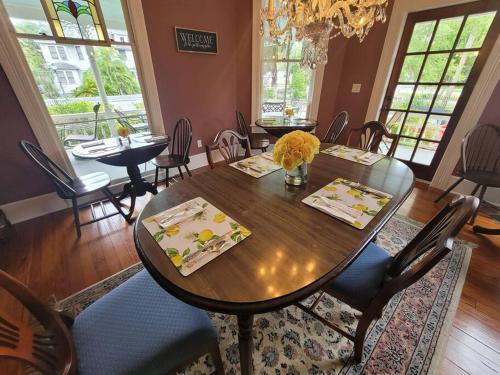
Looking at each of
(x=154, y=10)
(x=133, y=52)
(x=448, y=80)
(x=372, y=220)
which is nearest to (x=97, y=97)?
(x=133, y=52)

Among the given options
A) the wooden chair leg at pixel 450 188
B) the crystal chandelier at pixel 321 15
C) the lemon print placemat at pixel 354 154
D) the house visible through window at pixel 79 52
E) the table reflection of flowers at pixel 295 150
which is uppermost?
the crystal chandelier at pixel 321 15

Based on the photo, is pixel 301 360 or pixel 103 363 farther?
pixel 301 360

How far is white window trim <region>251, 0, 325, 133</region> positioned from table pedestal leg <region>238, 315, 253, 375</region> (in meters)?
3.32

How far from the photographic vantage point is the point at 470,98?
2242 mm

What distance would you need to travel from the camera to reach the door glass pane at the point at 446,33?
2285mm

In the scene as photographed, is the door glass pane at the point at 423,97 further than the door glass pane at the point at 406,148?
No

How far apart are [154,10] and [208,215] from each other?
277cm

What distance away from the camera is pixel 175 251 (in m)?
0.71

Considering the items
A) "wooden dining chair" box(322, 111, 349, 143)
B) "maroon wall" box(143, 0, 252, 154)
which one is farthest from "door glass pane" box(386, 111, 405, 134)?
"maroon wall" box(143, 0, 252, 154)

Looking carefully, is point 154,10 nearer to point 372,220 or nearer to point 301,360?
point 372,220

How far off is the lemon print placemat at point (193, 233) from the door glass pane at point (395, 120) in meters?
3.20

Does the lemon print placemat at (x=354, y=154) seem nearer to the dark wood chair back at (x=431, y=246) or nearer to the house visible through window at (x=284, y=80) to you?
the dark wood chair back at (x=431, y=246)

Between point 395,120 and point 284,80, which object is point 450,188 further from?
point 284,80

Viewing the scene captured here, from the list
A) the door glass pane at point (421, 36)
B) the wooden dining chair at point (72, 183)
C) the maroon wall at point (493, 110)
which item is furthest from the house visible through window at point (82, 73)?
the maroon wall at point (493, 110)
